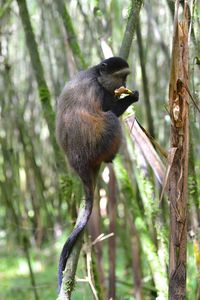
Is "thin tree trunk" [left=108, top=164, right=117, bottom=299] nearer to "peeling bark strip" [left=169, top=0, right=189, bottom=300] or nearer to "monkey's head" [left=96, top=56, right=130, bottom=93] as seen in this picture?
"monkey's head" [left=96, top=56, right=130, bottom=93]

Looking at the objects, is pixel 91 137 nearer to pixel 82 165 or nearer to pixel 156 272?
pixel 82 165

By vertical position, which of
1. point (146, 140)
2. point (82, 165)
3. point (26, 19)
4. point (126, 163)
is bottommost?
point (126, 163)

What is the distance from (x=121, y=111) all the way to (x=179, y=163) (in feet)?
4.08

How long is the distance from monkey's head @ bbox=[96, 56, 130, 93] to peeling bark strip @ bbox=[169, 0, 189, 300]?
108 centimetres

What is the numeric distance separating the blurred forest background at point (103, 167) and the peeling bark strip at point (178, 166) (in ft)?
1.56

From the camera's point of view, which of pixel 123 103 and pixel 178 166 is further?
pixel 123 103

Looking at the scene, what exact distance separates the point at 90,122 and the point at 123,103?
0.18 metres

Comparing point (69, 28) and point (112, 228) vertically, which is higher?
point (69, 28)

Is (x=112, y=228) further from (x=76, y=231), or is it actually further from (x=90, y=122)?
(x=76, y=231)

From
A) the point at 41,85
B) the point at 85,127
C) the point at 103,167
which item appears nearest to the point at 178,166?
the point at 85,127

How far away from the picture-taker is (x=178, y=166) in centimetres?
147

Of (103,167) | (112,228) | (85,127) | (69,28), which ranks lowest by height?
(112,228)

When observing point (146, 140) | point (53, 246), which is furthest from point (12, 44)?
point (146, 140)

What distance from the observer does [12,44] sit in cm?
780
